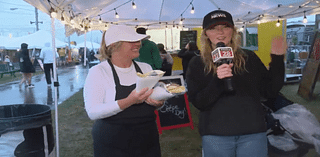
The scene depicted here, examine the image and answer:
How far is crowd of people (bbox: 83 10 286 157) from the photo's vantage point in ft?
5.47

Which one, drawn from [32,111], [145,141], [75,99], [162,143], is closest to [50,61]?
[75,99]

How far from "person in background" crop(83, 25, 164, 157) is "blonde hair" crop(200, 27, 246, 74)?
44cm

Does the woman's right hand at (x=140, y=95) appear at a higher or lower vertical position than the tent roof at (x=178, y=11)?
lower

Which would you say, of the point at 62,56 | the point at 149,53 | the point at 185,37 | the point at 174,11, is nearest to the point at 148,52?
the point at 149,53

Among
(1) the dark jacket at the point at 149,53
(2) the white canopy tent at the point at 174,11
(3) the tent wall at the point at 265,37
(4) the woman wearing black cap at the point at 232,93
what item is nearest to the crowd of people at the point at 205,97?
(4) the woman wearing black cap at the point at 232,93

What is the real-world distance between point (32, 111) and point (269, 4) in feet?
26.0

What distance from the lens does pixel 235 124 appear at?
1658 millimetres

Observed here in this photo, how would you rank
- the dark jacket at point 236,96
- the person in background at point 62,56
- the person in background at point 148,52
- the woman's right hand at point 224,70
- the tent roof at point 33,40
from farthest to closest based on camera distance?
1. the person in background at point 62,56
2. the tent roof at point 33,40
3. the person in background at point 148,52
4. the dark jacket at point 236,96
5. the woman's right hand at point 224,70

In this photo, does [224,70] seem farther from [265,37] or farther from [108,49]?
[265,37]

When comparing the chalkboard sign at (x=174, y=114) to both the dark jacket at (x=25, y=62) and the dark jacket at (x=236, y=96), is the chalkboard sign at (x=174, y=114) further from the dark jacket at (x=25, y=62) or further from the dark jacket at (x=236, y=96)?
the dark jacket at (x=25, y=62)


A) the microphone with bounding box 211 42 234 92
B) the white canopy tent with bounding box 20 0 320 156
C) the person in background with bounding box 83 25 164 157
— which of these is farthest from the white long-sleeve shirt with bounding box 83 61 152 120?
the white canopy tent with bounding box 20 0 320 156

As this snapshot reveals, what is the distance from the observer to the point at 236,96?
169 centimetres

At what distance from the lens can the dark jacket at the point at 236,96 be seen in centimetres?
166

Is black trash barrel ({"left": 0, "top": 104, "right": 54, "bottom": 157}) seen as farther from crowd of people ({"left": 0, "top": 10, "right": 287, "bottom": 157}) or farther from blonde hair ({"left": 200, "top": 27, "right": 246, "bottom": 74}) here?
blonde hair ({"left": 200, "top": 27, "right": 246, "bottom": 74})
